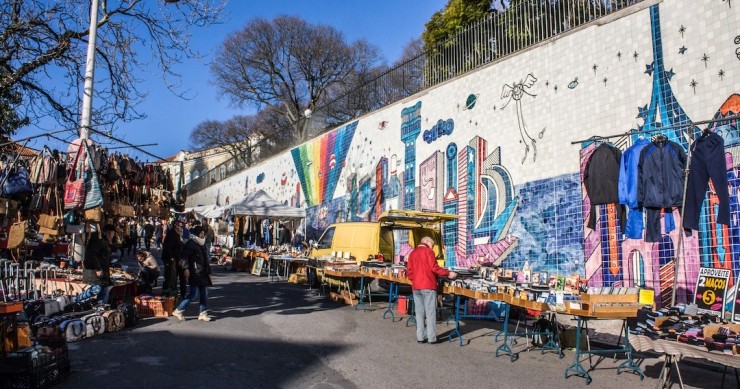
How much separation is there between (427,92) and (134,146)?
9660 mm

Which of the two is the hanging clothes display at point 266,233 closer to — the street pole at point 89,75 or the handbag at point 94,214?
the street pole at point 89,75

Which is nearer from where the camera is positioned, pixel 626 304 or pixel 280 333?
pixel 626 304

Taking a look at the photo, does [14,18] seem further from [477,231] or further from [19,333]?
[477,231]

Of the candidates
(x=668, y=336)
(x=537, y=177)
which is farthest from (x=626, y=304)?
(x=537, y=177)

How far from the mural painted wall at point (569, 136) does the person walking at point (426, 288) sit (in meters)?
2.75

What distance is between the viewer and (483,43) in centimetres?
1591

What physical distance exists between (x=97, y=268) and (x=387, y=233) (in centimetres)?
626

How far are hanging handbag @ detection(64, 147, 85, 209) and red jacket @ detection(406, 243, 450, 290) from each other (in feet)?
18.2

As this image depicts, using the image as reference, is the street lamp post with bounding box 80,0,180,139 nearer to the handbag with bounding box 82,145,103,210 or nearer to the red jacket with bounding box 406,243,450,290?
the handbag with bounding box 82,145,103,210

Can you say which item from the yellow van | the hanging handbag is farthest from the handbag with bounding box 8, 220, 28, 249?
the yellow van

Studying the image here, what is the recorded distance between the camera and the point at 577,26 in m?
12.4

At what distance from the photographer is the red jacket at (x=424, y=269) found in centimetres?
856

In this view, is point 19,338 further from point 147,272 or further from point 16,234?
point 147,272

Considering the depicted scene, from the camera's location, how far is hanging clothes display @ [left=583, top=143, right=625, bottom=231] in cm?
834
